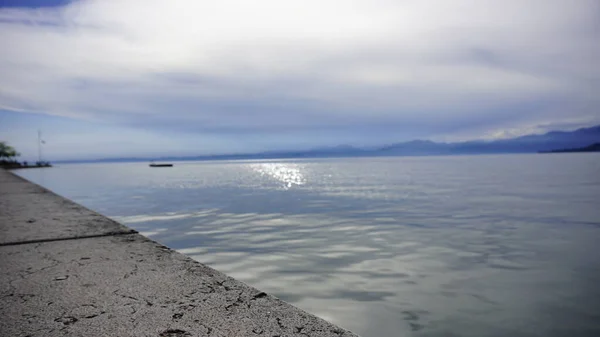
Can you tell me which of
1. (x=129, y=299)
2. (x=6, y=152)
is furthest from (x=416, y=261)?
(x=6, y=152)

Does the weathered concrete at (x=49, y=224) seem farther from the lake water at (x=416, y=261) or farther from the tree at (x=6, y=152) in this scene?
the tree at (x=6, y=152)

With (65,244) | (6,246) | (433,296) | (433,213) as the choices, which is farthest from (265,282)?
(433,213)

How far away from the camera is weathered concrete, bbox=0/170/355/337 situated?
237cm

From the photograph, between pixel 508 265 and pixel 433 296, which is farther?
pixel 508 265

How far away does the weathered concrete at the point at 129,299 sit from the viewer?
7.76ft

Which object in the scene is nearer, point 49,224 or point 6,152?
point 49,224

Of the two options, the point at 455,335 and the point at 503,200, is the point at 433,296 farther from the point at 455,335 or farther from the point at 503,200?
the point at 503,200

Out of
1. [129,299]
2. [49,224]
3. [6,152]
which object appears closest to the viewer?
[129,299]

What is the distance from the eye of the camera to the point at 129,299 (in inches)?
→ 113

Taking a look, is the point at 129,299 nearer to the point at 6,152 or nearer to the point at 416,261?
the point at 416,261

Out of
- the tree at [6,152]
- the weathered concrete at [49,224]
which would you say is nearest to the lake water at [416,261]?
the weathered concrete at [49,224]

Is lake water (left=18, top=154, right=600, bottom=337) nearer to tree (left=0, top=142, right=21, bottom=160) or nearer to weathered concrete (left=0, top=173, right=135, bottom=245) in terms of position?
weathered concrete (left=0, top=173, right=135, bottom=245)

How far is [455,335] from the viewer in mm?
3762

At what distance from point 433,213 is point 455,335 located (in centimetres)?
942
